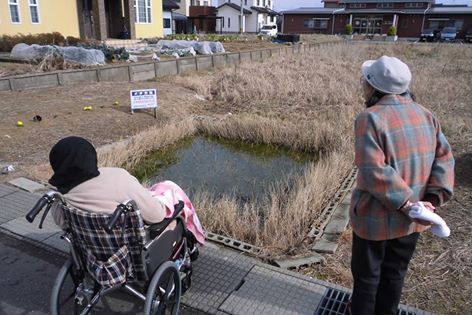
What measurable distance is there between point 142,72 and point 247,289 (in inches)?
393

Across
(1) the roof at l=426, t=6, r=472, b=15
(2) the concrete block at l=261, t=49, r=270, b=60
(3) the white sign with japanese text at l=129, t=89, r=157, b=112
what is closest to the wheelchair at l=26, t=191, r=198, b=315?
(3) the white sign with japanese text at l=129, t=89, r=157, b=112

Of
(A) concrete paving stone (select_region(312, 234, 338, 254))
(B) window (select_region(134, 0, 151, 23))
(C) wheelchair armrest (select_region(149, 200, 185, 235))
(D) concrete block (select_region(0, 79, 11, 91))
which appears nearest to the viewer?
(C) wheelchair armrest (select_region(149, 200, 185, 235))

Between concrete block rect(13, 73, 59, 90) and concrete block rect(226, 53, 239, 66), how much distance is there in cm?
754

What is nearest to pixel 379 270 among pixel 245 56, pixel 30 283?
pixel 30 283

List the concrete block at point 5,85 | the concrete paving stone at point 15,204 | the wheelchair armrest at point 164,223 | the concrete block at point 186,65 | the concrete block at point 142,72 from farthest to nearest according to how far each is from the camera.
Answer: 1. the concrete block at point 186,65
2. the concrete block at point 142,72
3. the concrete block at point 5,85
4. the concrete paving stone at point 15,204
5. the wheelchair armrest at point 164,223

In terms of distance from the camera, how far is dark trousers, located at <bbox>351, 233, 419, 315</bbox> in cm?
219

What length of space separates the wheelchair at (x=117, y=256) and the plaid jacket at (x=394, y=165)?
1.17 meters

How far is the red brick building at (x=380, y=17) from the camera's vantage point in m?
44.8

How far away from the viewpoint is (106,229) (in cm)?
201

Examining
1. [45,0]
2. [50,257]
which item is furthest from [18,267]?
[45,0]

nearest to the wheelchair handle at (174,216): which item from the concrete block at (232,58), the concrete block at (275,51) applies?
the concrete block at (232,58)

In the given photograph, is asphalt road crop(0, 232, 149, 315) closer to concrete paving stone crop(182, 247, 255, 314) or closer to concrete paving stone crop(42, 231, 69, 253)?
concrete paving stone crop(42, 231, 69, 253)

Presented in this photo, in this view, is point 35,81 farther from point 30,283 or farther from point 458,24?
point 458,24

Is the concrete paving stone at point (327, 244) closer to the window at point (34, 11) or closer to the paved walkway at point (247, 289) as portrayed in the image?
the paved walkway at point (247, 289)
